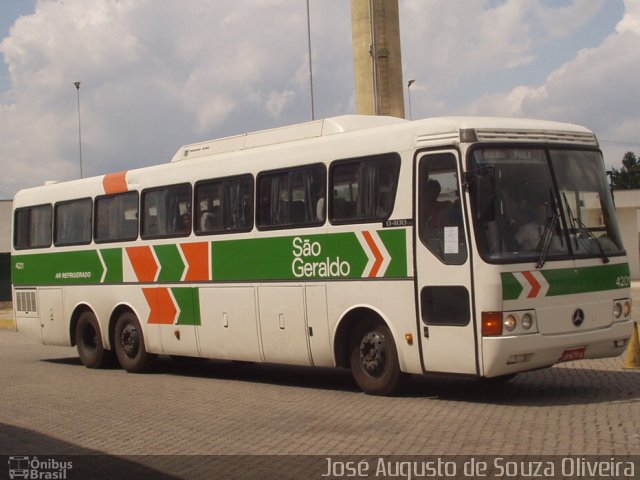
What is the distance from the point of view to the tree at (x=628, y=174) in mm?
120875

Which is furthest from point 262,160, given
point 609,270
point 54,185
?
point 54,185

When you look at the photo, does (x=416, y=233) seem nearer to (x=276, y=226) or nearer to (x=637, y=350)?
(x=276, y=226)

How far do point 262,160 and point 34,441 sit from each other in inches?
223

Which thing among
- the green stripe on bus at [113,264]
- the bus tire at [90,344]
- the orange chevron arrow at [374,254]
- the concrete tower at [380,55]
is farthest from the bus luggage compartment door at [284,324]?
the concrete tower at [380,55]

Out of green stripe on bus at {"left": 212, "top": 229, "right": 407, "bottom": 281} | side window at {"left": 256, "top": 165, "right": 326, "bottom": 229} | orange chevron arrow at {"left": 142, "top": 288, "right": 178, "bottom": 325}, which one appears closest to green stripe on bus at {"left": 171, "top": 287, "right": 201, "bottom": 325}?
orange chevron arrow at {"left": 142, "top": 288, "right": 178, "bottom": 325}

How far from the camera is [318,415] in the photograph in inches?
448

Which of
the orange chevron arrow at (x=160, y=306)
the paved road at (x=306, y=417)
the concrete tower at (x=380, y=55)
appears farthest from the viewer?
the concrete tower at (x=380, y=55)

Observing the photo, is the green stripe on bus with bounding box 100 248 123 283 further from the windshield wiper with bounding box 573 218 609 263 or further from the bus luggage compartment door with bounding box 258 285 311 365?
the windshield wiper with bounding box 573 218 609 263

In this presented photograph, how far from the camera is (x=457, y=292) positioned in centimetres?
1153

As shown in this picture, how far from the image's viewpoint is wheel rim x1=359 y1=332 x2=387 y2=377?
12664mm

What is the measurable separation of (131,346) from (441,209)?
769 cm

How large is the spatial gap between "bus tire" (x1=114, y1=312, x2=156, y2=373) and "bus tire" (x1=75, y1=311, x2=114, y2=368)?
1.96 ft

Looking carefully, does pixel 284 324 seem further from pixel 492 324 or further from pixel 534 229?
pixel 534 229

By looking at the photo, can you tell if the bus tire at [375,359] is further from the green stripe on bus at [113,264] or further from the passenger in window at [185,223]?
the green stripe on bus at [113,264]
